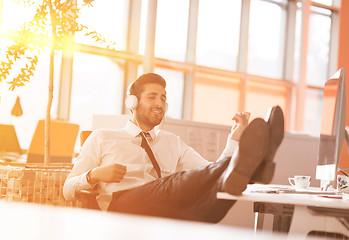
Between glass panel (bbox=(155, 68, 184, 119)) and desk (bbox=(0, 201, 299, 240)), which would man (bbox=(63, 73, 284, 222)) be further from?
glass panel (bbox=(155, 68, 184, 119))

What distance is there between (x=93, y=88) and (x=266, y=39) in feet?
11.3

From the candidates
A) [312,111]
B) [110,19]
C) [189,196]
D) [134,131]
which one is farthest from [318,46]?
[189,196]

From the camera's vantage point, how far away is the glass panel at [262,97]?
8555mm

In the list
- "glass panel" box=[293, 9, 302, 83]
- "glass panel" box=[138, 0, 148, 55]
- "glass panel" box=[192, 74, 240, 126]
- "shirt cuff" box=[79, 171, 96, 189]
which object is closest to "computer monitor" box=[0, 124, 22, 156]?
"shirt cuff" box=[79, 171, 96, 189]

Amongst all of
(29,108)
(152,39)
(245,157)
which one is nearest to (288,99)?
(152,39)

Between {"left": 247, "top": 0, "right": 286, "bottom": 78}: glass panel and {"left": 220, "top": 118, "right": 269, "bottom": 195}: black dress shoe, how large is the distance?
7146 millimetres

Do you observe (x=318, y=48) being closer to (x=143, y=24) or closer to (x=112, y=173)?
(x=143, y=24)

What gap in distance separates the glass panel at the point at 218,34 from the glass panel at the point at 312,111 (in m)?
1.57

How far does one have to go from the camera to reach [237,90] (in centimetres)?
836

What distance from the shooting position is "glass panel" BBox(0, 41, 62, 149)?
19.9 ft

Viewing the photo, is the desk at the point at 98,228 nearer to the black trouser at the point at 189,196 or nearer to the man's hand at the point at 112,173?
the black trouser at the point at 189,196

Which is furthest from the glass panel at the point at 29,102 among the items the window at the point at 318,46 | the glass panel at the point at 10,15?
the window at the point at 318,46

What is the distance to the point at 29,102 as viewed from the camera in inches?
245

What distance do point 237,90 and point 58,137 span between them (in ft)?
14.4
